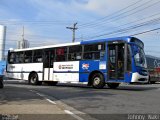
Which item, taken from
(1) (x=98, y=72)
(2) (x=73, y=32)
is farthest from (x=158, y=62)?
(1) (x=98, y=72)

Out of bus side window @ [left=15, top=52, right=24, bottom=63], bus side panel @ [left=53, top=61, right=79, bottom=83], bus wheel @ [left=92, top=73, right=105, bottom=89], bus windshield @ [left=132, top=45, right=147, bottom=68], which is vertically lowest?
bus wheel @ [left=92, top=73, right=105, bottom=89]

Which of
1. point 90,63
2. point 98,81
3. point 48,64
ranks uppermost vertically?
point 48,64

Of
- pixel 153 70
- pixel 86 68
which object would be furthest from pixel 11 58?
pixel 153 70

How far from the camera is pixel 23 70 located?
3231cm

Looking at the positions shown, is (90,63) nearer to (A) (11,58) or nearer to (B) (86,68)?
(B) (86,68)

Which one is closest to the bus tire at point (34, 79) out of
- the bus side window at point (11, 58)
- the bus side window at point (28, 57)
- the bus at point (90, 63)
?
the bus at point (90, 63)

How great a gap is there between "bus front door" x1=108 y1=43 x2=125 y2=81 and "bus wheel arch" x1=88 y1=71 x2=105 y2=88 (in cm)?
63

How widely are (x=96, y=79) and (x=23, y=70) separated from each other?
364 inches

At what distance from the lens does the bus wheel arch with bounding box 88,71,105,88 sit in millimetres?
24594

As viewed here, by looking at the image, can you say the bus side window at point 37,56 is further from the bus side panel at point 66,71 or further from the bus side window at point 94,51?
the bus side window at point 94,51

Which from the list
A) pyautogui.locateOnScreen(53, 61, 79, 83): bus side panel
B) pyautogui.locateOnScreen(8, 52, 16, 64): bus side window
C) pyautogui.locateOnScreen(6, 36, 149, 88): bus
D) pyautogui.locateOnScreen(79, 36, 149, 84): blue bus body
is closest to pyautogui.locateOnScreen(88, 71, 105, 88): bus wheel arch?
pyautogui.locateOnScreen(6, 36, 149, 88): bus

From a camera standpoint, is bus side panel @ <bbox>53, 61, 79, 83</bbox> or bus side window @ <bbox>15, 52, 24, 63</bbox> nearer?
bus side panel @ <bbox>53, 61, 79, 83</bbox>

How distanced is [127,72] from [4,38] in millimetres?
41022

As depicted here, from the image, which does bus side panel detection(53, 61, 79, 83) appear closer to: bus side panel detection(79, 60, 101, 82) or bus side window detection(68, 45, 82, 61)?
bus side window detection(68, 45, 82, 61)
